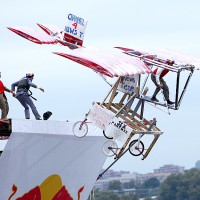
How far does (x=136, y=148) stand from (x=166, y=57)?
4682 millimetres

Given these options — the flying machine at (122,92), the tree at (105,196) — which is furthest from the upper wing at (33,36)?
the tree at (105,196)

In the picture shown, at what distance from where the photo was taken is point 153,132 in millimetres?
42750

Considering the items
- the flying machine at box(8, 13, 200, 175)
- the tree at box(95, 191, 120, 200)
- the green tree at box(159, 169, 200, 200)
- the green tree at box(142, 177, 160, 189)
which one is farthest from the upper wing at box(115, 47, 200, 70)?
the green tree at box(142, 177, 160, 189)

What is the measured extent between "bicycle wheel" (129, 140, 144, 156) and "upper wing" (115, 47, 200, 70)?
3.08 meters

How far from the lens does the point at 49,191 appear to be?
145 feet

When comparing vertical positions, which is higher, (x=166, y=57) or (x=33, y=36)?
(x=166, y=57)

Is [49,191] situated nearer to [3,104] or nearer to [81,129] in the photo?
[81,129]

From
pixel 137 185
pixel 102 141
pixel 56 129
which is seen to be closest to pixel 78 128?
pixel 56 129

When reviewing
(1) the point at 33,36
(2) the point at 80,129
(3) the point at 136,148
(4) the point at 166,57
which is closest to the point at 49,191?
(2) the point at 80,129

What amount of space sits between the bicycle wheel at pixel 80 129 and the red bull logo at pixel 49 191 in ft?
8.25

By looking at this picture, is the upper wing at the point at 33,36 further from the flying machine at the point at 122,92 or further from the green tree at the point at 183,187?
the green tree at the point at 183,187

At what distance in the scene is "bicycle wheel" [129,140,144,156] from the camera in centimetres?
4256

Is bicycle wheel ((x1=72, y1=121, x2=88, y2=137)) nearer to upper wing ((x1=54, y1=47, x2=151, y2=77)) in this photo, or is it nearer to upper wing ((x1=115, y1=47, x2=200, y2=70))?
upper wing ((x1=54, y1=47, x2=151, y2=77))

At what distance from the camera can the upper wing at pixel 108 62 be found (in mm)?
41600
